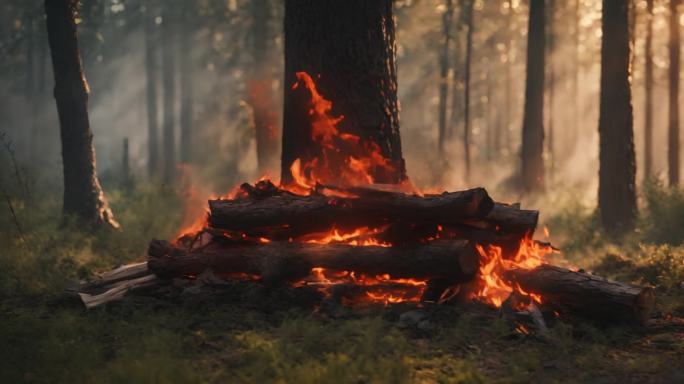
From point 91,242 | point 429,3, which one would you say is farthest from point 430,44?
point 91,242

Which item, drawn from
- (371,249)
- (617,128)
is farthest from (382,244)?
(617,128)

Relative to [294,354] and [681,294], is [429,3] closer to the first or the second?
[681,294]

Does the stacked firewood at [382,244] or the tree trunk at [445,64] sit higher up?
the tree trunk at [445,64]

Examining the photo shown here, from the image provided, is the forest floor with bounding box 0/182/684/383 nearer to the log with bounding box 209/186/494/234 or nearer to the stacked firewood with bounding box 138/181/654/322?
the stacked firewood with bounding box 138/181/654/322

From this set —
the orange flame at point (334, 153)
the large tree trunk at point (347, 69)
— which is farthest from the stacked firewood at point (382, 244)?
the large tree trunk at point (347, 69)

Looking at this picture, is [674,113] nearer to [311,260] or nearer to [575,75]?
[311,260]

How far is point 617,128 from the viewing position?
13234 mm

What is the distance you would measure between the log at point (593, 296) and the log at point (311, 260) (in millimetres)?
832

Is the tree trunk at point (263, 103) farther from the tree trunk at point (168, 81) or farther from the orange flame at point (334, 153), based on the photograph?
the tree trunk at point (168, 81)

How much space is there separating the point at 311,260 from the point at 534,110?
47.1 feet

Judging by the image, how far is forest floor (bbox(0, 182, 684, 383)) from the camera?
15.9ft

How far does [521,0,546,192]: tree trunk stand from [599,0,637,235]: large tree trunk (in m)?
5.94

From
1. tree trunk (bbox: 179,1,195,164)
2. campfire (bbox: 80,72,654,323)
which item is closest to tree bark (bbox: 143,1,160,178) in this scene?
tree trunk (bbox: 179,1,195,164)

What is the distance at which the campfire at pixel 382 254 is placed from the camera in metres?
6.64
